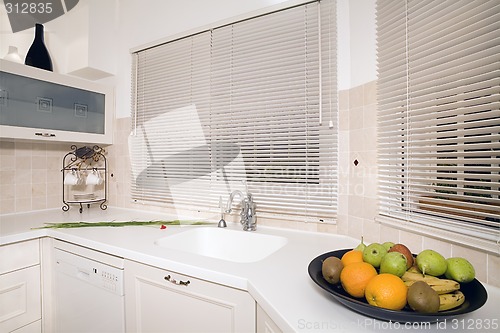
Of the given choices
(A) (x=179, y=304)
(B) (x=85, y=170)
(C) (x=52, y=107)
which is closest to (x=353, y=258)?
(A) (x=179, y=304)

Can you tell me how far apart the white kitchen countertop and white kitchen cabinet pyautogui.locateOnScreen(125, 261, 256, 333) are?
1.8 inches

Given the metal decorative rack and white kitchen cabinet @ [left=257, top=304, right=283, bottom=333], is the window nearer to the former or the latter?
the metal decorative rack

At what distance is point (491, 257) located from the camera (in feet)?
2.59

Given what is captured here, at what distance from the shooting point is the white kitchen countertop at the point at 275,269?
64 centimetres

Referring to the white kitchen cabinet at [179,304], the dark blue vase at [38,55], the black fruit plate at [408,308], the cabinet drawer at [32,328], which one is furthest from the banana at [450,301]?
the dark blue vase at [38,55]

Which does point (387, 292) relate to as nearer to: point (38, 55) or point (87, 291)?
point (87, 291)

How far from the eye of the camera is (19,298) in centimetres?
146

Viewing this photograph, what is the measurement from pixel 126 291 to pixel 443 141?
57.5 inches

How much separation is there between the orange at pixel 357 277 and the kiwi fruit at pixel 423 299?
101mm

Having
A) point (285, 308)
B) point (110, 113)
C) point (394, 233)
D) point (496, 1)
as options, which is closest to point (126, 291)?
point (285, 308)

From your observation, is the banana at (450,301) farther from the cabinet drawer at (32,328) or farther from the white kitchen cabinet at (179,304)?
the cabinet drawer at (32,328)

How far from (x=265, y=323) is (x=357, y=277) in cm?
32

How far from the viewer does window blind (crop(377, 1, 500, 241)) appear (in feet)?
2.57

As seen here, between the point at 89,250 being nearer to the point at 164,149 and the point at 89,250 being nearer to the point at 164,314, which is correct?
the point at 164,314
